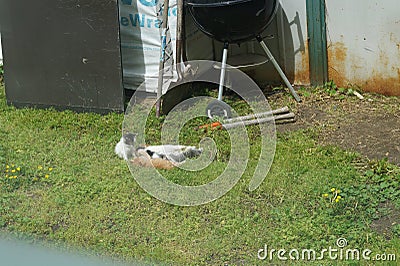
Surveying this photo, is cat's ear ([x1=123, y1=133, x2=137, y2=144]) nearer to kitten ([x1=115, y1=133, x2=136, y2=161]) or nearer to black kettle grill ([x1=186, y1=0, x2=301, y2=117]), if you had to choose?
kitten ([x1=115, y1=133, x2=136, y2=161])

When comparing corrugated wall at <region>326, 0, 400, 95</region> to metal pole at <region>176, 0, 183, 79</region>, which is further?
corrugated wall at <region>326, 0, 400, 95</region>

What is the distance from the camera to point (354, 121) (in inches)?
242

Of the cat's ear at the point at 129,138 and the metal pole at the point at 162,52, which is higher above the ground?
the metal pole at the point at 162,52

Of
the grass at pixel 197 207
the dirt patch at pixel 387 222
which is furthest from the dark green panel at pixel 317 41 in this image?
the dirt patch at pixel 387 222

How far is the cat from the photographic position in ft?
17.3

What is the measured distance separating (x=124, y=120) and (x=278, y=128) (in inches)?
53.1

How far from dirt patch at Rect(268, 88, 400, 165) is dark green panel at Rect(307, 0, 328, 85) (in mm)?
227

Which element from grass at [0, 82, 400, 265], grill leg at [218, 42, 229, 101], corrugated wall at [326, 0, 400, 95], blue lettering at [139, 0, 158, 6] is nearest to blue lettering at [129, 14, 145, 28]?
blue lettering at [139, 0, 158, 6]

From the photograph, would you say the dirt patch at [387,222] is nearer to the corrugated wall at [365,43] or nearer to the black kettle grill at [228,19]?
the black kettle grill at [228,19]

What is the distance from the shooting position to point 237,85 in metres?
6.83

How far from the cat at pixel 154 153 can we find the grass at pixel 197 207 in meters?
0.11

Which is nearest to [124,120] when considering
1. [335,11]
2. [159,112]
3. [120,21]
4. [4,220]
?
[159,112]

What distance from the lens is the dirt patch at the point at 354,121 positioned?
18.5 feet

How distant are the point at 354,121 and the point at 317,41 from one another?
3.35 ft
